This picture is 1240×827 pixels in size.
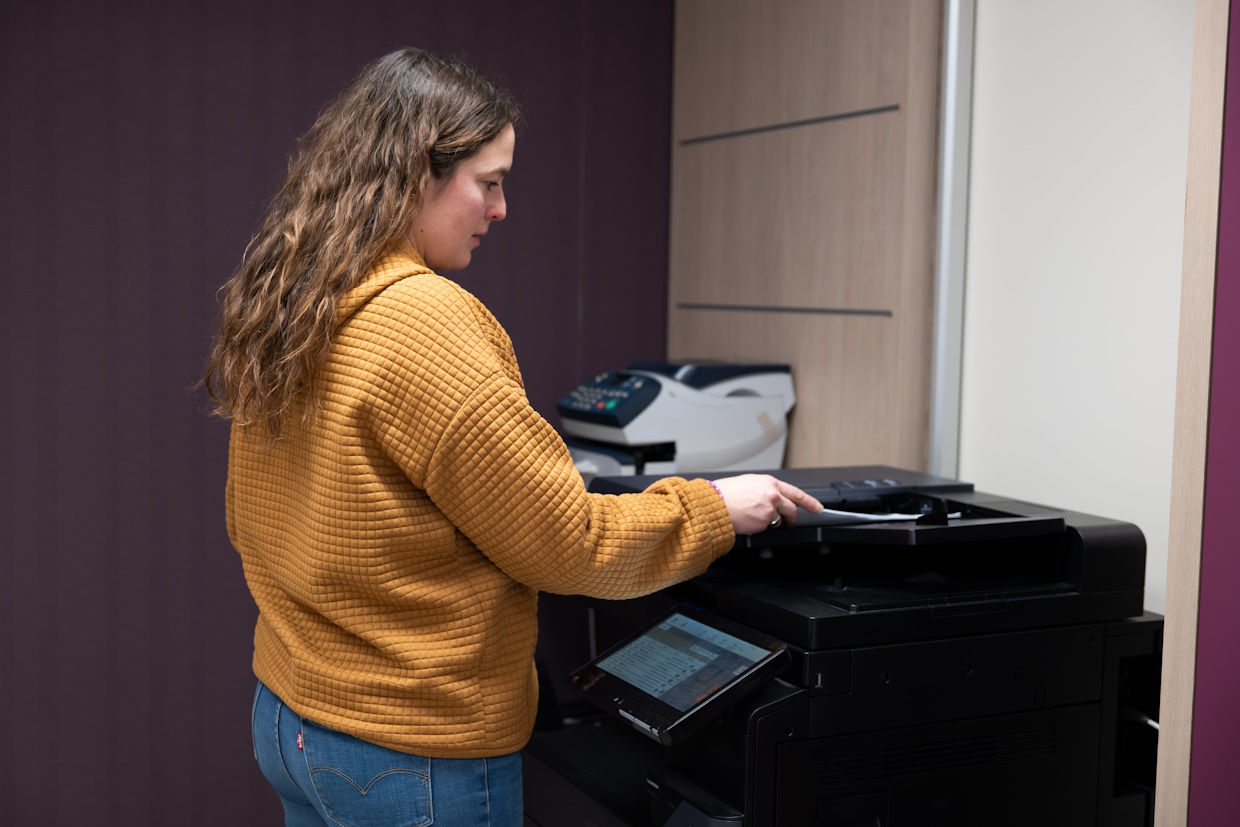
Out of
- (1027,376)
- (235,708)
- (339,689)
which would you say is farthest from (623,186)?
(339,689)

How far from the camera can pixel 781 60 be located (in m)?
2.55

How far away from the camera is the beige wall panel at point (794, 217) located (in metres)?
2.27

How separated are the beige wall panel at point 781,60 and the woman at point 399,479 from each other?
1.23 m

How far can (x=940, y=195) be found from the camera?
2197 mm

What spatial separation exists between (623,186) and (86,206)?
4.10ft

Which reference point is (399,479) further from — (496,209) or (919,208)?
(919,208)

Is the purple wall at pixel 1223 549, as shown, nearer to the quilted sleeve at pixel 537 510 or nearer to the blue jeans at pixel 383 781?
the quilted sleeve at pixel 537 510

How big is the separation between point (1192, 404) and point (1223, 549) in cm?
14

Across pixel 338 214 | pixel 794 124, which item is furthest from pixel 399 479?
pixel 794 124

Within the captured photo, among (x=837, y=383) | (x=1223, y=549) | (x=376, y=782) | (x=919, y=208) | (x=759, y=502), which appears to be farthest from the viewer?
(x=837, y=383)

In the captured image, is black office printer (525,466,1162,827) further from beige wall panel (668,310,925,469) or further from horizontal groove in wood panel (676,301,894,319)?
horizontal groove in wood panel (676,301,894,319)

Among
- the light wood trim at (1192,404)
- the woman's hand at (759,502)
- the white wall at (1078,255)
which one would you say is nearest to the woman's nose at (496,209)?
the woman's hand at (759,502)

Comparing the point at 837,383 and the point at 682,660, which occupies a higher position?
the point at 837,383

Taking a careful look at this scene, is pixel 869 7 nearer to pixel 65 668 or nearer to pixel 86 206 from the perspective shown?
pixel 86 206
